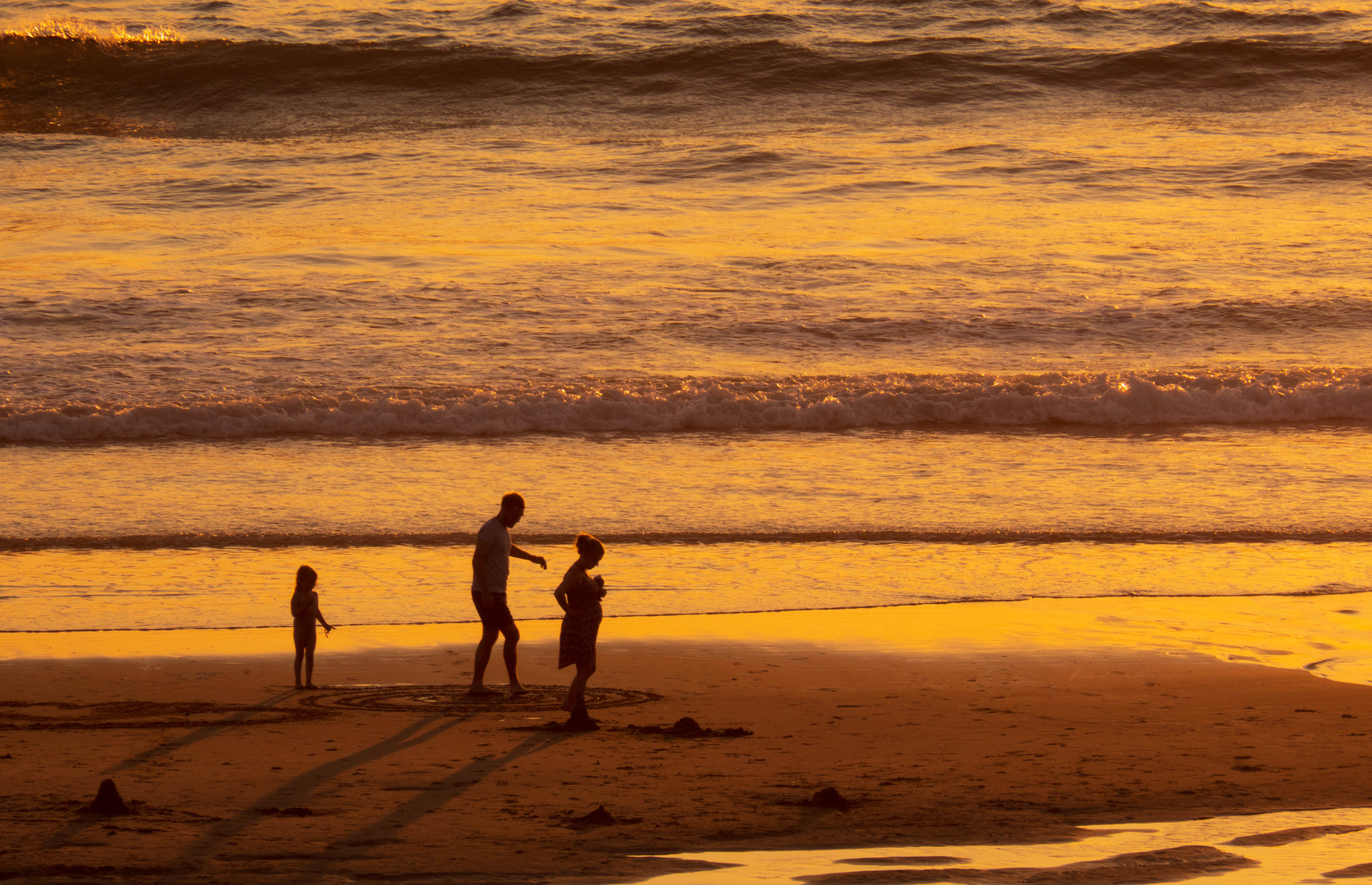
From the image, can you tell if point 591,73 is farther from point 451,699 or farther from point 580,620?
point 580,620

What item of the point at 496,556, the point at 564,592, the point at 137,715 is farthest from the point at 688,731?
the point at 137,715

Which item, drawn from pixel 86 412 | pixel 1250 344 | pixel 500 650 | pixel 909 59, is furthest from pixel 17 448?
pixel 909 59

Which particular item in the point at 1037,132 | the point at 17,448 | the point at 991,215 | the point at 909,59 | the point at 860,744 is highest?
the point at 909,59

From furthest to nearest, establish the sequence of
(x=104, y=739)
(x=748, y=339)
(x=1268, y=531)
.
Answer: (x=748, y=339) → (x=1268, y=531) → (x=104, y=739)

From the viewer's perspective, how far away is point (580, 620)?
7516 millimetres

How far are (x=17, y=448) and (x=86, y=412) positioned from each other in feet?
2.78

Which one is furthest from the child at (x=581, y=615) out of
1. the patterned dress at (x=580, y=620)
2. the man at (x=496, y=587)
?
the man at (x=496, y=587)

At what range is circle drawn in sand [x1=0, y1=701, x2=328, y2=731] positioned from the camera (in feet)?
23.9

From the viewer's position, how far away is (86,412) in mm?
15531

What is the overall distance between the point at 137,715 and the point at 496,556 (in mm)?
1962

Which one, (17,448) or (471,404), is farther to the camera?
(471,404)

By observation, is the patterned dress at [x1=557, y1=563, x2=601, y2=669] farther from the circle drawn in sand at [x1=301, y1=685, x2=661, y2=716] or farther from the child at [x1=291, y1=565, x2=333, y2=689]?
the child at [x1=291, y1=565, x2=333, y2=689]

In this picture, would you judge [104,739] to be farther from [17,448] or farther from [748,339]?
[748,339]

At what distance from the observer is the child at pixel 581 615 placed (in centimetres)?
747
